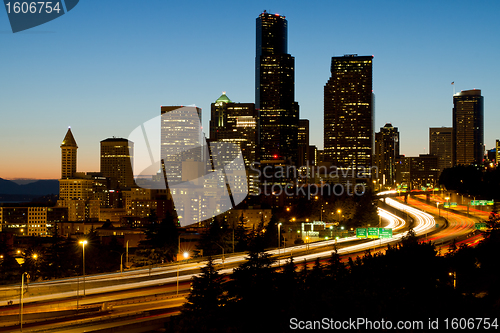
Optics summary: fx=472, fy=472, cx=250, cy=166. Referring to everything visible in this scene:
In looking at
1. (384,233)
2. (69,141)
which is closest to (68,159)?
(69,141)

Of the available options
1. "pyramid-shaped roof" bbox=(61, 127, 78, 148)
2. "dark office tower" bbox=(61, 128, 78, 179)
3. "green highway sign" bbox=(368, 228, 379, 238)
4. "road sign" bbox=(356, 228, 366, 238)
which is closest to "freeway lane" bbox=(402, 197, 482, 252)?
"green highway sign" bbox=(368, 228, 379, 238)

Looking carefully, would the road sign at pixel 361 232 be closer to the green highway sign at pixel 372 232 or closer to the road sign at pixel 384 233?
the green highway sign at pixel 372 232

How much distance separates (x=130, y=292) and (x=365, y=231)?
2408 centimetres

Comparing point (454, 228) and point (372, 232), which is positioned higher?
point (372, 232)

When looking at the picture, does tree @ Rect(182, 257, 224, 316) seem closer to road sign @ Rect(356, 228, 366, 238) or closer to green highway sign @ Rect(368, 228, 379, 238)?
green highway sign @ Rect(368, 228, 379, 238)

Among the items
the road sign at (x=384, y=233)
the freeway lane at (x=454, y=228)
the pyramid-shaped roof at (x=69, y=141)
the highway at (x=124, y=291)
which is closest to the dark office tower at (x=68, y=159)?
the pyramid-shaped roof at (x=69, y=141)

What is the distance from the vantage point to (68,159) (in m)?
188

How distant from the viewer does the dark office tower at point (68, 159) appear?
185375 mm

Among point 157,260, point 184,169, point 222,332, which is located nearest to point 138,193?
point 184,169

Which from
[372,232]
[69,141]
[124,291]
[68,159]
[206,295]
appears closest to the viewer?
[206,295]

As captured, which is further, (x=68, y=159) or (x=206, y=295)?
(x=68, y=159)

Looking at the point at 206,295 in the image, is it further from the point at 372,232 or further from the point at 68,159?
the point at 68,159

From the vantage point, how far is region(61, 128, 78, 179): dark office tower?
18538 centimetres

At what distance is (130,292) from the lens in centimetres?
2769
